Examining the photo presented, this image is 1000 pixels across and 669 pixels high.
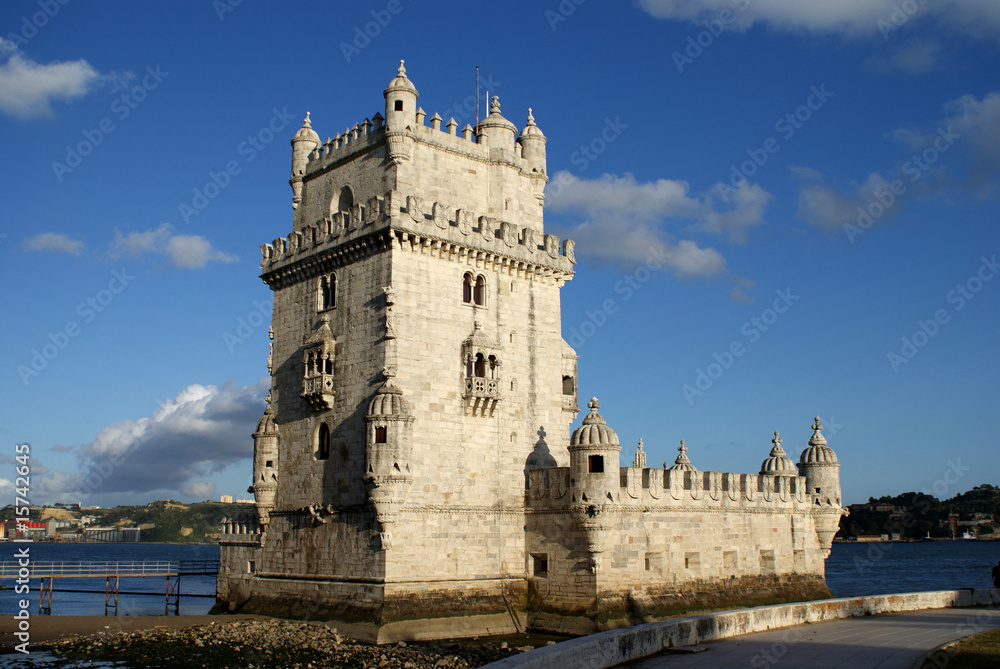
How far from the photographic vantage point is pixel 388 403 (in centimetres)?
3219

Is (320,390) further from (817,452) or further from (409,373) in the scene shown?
(817,452)

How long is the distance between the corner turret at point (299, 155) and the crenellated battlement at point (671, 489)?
16362 millimetres

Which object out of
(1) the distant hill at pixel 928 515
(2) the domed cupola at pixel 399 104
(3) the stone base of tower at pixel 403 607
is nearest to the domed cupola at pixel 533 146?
(2) the domed cupola at pixel 399 104

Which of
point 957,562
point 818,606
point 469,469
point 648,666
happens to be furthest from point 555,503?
point 957,562

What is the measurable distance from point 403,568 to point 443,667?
559cm

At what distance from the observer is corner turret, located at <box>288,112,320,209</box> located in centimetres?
4084

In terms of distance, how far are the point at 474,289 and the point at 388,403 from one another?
692 centimetres

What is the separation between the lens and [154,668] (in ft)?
93.0

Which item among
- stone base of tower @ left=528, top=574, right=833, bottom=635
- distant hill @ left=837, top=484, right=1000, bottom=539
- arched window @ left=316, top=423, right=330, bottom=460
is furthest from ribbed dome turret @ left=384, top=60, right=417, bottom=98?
distant hill @ left=837, top=484, right=1000, bottom=539

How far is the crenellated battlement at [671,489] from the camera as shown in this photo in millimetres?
34938

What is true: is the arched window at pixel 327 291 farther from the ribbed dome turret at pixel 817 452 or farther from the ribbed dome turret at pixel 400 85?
the ribbed dome turret at pixel 817 452

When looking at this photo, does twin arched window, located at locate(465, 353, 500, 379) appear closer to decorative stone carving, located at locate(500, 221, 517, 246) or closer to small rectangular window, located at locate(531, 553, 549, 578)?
decorative stone carving, located at locate(500, 221, 517, 246)

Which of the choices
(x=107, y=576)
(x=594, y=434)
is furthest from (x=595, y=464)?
(x=107, y=576)

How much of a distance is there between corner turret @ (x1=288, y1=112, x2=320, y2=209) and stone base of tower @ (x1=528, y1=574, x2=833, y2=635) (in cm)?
2016
